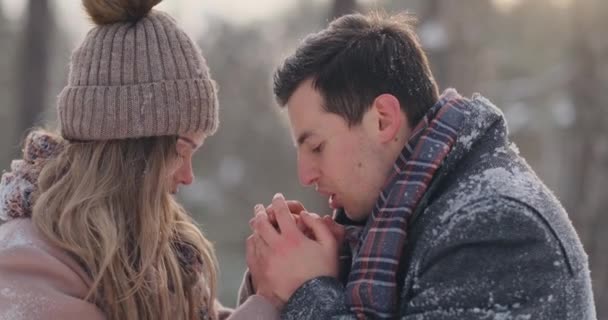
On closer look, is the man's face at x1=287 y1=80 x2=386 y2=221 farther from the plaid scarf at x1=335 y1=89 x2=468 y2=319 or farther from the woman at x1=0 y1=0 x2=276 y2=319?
the woman at x1=0 y1=0 x2=276 y2=319

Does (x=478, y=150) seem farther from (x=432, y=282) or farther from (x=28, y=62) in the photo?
(x=28, y=62)

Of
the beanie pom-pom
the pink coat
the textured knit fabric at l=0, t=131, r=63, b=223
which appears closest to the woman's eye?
the pink coat

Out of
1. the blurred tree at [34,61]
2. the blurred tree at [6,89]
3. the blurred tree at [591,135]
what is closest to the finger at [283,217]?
the blurred tree at [34,61]

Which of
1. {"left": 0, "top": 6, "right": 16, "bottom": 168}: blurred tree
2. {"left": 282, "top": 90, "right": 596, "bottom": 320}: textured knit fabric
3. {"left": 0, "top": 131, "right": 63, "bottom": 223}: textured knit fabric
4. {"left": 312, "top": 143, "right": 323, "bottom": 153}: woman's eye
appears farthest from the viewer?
{"left": 0, "top": 6, "right": 16, "bottom": 168}: blurred tree

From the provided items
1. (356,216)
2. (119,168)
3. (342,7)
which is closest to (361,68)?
(356,216)

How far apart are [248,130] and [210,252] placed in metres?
15.8

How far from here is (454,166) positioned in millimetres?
2436

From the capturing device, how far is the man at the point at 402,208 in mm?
2242

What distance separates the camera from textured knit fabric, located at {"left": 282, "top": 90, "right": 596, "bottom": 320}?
222cm

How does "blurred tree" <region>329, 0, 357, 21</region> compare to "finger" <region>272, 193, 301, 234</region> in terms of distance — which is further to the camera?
"blurred tree" <region>329, 0, 357, 21</region>

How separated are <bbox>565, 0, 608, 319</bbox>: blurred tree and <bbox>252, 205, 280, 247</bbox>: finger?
10737mm

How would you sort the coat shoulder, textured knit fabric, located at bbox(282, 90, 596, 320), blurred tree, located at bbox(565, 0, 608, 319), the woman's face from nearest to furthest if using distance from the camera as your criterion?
textured knit fabric, located at bbox(282, 90, 596, 320) < the coat shoulder < the woman's face < blurred tree, located at bbox(565, 0, 608, 319)

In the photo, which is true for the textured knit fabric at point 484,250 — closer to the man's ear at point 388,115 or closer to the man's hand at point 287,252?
the man's hand at point 287,252

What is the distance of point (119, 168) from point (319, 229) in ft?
2.22
